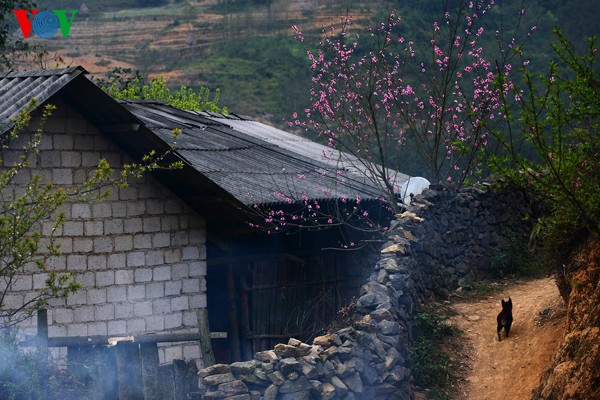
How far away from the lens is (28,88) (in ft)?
32.0

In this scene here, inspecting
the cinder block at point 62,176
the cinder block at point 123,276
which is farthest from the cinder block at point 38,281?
the cinder block at point 62,176

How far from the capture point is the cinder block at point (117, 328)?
1020 cm

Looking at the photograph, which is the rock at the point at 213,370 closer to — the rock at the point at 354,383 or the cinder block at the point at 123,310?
the rock at the point at 354,383

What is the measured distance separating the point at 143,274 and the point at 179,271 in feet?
1.60

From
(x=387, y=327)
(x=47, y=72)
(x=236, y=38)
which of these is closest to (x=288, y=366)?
(x=387, y=327)

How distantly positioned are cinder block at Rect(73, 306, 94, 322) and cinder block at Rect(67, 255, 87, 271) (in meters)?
0.44

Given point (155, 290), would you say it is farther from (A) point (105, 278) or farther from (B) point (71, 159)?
(B) point (71, 159)

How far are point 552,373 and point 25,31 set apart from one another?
66.4 ft

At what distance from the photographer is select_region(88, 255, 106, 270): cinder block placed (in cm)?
1009

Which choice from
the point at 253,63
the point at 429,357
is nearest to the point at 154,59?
the point at 253,63

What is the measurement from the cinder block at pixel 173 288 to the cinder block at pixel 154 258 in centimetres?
28

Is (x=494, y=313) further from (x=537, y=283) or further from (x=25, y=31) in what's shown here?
(x=25, y=31)

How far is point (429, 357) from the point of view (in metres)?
9.28

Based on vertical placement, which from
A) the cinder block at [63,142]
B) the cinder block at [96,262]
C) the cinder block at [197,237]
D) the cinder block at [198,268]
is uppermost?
the cinder block at [63,142]
